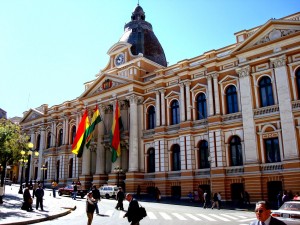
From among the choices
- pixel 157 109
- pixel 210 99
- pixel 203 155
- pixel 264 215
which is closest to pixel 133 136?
pixel 157 109

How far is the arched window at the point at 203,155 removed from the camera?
3237cm

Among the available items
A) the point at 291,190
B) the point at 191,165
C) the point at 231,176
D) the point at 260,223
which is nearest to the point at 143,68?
the point at 191,165

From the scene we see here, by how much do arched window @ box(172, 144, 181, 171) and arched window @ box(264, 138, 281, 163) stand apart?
10.2 metres

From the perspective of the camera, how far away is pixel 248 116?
28.9 meters

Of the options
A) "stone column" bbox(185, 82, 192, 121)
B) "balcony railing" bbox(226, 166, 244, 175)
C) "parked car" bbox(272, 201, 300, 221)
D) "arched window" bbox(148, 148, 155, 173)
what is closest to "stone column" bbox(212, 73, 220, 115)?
"stone column" bbox(185, 82, 192, 121)

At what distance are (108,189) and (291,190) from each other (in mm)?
18153

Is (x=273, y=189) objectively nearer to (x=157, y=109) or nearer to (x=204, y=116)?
(x=204, y=116)

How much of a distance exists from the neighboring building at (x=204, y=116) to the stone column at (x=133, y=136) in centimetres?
12

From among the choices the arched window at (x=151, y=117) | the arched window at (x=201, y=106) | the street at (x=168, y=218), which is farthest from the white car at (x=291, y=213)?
the arched window at (x=151, y=117)

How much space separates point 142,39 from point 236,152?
23.8 meters

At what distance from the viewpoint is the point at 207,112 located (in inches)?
1293

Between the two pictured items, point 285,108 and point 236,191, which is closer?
point 285,108

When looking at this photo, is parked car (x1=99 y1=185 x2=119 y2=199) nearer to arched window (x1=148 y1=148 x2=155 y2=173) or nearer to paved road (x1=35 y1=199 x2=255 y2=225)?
A: arched window (x1=148 y1=148 x2=155 y2=173)

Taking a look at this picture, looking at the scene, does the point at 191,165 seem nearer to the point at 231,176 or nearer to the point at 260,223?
the point at 231,176
